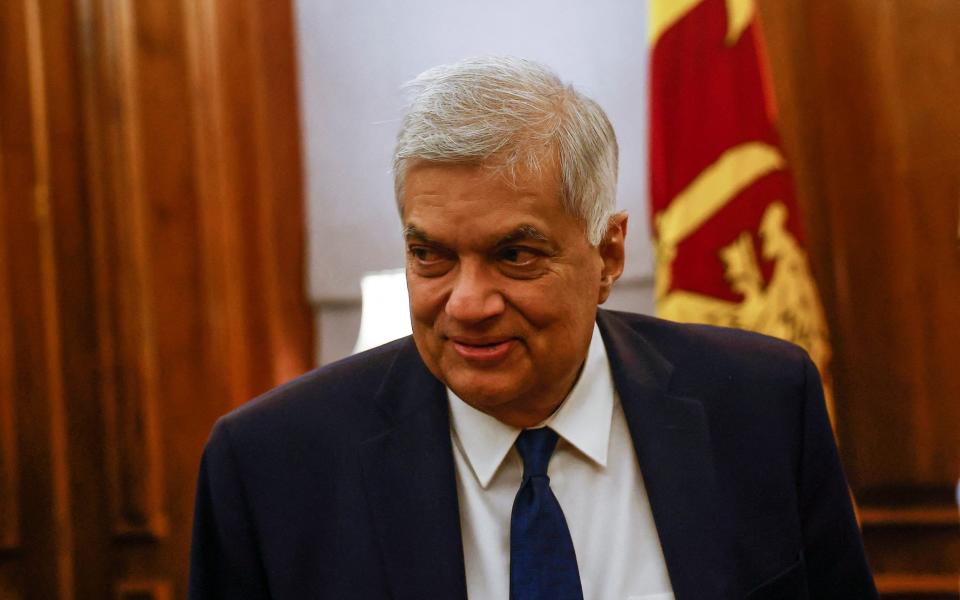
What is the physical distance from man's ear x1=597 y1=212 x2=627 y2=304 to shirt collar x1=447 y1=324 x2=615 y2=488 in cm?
16

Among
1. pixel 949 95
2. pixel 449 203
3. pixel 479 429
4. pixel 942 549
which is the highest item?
pixel 949 95

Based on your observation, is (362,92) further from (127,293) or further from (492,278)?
(492,278)

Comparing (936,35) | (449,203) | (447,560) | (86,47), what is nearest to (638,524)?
(447,560)

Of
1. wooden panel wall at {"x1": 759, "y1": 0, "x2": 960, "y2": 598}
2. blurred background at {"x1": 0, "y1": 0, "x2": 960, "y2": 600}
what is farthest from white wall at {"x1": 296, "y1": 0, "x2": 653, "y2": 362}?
wooden panel wall at {"x1": 759, "y1": 0, "x2": 960, "y2": 598}

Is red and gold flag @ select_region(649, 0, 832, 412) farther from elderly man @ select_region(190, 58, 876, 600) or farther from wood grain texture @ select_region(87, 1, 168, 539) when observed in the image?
wood grain texture @ select_region(87, 1, 168, 539)

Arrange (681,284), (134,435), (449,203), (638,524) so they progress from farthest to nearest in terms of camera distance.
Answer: (134,435), (681,284), (638,524), (449,203)

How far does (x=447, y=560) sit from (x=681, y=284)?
4.82ft

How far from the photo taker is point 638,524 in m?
1.62

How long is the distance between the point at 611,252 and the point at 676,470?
394 mm

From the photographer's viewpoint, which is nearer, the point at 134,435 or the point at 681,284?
the point at 681,284

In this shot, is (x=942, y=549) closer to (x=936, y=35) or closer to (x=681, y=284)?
(x=681, y=284)

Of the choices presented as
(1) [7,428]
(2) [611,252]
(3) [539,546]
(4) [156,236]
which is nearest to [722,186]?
(2) [611,252]

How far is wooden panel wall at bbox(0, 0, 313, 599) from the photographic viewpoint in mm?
3447

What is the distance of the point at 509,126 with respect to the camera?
1.46 metres
